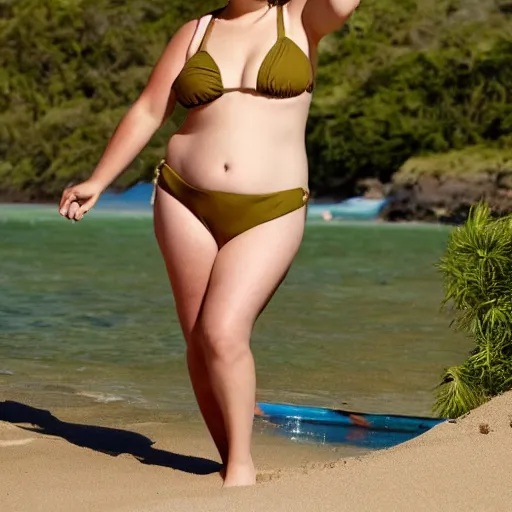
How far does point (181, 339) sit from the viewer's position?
32.8ft

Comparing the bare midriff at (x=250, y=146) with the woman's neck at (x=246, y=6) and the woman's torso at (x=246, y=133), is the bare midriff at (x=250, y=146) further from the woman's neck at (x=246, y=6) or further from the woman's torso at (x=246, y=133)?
the woman's neck at (x=246, y=6)

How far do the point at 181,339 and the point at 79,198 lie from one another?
6419mm

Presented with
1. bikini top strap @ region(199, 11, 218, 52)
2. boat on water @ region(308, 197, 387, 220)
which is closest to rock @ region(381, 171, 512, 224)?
boat on water @ region(308, 197, 387, 220)

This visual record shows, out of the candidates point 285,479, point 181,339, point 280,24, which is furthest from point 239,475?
point 181,339

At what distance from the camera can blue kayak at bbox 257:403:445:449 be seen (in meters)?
5.08

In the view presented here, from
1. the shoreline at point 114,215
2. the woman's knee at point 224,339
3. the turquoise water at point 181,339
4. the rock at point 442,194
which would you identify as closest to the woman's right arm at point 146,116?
the woman's knee at point 224,339

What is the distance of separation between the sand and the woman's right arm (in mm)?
906

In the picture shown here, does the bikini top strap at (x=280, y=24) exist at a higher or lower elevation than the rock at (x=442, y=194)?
higher

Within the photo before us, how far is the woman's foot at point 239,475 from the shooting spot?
3.45 m

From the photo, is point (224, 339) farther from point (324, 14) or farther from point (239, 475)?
point (324, 14)

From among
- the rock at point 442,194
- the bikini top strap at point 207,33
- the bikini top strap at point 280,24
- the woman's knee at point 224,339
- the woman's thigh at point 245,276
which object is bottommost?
the rock at point 442,194

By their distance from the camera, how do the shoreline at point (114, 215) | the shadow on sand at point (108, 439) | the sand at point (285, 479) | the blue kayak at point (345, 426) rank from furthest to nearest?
the shoreline at point (114, 215), the blue kayak at point (345, 426), the shadow on sand at point (108, 439), the sand at point (285, 479)

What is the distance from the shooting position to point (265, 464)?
15.3 ft

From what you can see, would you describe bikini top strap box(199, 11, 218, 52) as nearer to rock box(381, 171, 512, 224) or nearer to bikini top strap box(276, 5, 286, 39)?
bikini top strap box(276, 5, 286, 39)
